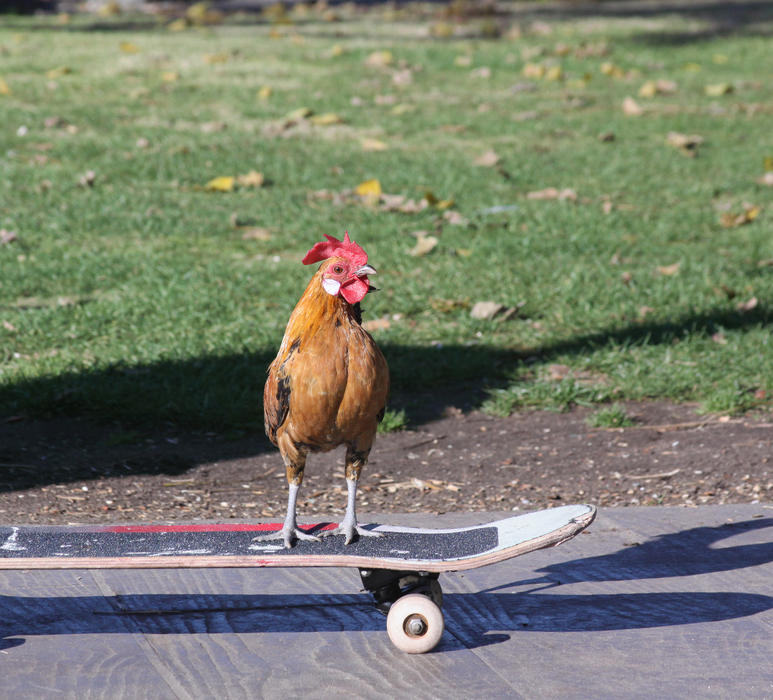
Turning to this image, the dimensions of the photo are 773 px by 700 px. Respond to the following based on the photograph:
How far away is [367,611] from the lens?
3.75 metres

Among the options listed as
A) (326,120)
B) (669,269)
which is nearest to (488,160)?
(326,120)

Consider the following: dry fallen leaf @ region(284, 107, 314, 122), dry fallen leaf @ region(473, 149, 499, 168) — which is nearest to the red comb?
dry fallen leaf @ region(473, 149, 499, 168)

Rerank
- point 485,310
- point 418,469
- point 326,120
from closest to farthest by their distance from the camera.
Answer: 1. point 418,469
2. point 485,310
3. point 326,120

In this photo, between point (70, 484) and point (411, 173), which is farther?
point (411, 173)

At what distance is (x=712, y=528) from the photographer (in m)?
4.42

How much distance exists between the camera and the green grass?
612 cm

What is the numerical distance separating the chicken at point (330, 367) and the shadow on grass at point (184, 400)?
183 cm

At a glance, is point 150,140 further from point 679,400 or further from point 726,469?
point 726,469

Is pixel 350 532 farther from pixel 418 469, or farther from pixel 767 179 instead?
pixel 767 179

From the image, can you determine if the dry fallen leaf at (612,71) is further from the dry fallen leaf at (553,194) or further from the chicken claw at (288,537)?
the chicken claw at (288,537)

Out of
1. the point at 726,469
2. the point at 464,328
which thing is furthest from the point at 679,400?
the point at 464,328

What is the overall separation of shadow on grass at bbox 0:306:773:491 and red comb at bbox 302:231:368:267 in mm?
2027

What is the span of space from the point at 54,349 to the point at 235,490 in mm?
1992

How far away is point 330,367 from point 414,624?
0.83 m
